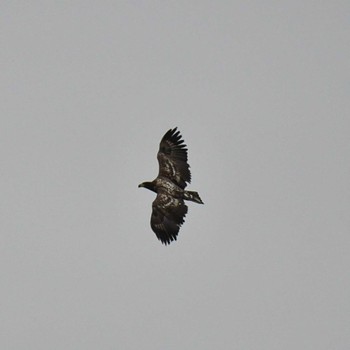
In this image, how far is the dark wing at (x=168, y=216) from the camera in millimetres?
29344

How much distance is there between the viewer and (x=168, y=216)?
29391 mm

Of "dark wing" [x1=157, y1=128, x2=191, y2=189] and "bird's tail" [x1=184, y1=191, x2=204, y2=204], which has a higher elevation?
"dark wing" [x1=157, y1=128, x2=191, y2=189]

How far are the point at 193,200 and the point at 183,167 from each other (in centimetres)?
190

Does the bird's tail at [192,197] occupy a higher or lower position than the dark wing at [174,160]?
lower

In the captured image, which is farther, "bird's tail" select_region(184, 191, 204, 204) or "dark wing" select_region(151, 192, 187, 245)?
"dark wing" select_region(151, 192, 187, 245)

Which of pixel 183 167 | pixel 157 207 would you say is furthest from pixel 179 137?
pixel 157 207

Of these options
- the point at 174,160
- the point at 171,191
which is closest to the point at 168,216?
the point at 171,191

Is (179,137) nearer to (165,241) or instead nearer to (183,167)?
(183,167)

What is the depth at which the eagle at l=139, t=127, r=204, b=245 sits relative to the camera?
29.4 metres

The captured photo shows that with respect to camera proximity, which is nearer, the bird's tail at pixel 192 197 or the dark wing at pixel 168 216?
the bird's tail at pixel 192 197

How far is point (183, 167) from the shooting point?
30.5 metres

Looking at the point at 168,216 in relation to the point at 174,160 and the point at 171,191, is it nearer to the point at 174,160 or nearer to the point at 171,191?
the point at 171,191

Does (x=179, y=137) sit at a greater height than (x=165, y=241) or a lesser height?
greater

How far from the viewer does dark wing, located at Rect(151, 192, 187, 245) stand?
29.3m
